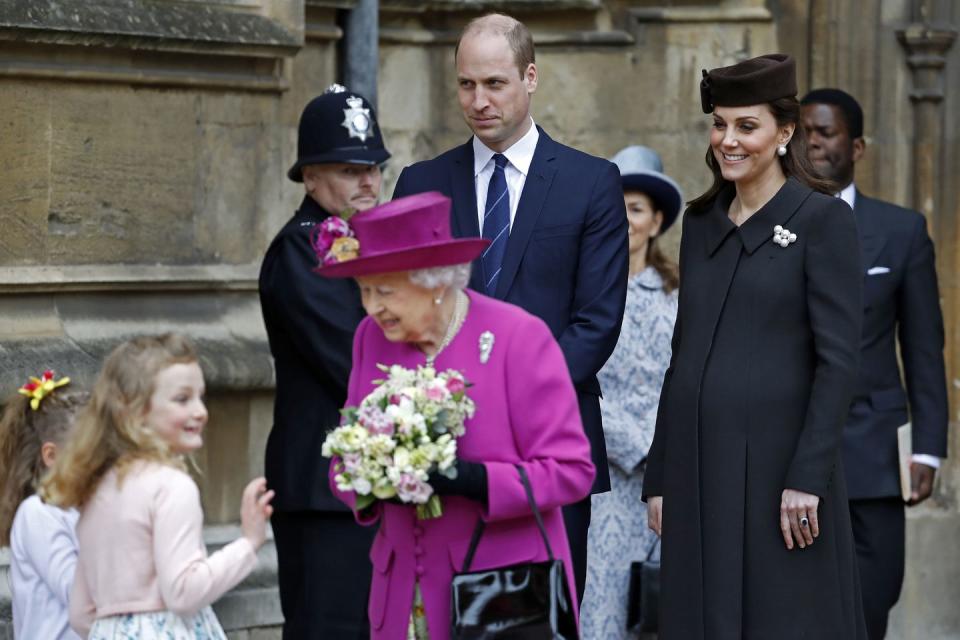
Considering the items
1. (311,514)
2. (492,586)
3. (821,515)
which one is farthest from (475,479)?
(311,514)

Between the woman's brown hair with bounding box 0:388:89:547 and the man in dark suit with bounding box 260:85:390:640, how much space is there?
2.91ft

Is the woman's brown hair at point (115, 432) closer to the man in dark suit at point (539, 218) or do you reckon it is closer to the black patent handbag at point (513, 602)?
the black patent handbag at point (513, 602)

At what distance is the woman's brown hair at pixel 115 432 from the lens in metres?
4.93

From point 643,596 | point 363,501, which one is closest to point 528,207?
point 363,501

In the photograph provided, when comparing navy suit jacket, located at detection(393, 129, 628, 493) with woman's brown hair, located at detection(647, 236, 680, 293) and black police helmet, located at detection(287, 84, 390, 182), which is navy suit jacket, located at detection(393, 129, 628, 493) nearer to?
black police helmet, located at detection(287, 84, 390, 182)

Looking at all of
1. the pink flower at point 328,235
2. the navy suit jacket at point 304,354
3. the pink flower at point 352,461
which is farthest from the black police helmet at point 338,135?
the pink flower at point 352,461

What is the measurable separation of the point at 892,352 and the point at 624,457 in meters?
1.04

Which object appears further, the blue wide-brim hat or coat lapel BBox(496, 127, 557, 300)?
the blue wide-brim hat

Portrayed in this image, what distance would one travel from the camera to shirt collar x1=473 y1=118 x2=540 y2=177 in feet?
20.6

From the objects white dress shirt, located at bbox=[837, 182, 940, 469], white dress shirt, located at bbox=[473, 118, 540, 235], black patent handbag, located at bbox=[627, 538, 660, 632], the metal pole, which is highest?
the metal pole

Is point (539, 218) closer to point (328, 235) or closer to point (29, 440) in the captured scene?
point (328, 235)

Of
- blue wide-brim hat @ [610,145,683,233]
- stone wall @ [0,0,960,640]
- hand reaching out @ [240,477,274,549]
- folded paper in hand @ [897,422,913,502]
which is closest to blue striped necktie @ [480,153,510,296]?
hand reaching out @ [240,477,274,549]

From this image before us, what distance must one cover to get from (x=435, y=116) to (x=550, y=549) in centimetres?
467

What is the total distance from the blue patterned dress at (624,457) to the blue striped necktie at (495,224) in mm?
1275
